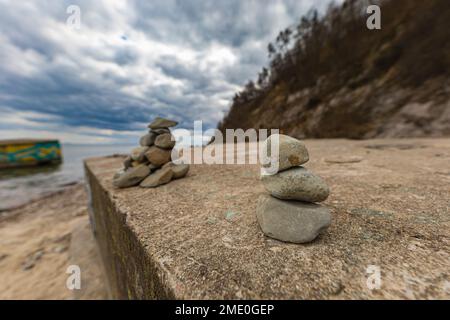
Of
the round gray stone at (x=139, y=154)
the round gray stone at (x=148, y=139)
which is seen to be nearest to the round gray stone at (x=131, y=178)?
the round gray stone at (x=139, y=154)

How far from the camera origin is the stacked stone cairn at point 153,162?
2.77 m

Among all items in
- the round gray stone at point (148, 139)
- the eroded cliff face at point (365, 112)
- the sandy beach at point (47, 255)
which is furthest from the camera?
the eroded cliff face at point (365, 112)

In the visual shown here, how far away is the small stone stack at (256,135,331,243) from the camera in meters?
1.19

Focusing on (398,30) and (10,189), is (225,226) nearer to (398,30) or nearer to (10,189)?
(398,30)

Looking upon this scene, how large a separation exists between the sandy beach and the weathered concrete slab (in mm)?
2513

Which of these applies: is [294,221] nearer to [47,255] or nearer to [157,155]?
[157,155]

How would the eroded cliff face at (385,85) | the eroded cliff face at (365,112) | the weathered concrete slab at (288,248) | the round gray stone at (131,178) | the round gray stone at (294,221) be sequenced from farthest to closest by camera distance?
the eroded cliff face at (385,85), the eroded cliff face at (365,112), the round gray stone at (131,178), the round gray stone at (294,221), the weathered concrete slab at (288,248)

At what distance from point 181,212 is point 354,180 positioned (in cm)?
225

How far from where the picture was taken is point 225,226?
1434 millimetres

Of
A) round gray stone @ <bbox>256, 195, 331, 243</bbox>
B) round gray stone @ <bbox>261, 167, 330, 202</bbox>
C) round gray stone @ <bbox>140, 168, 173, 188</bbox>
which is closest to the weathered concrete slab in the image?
round gray stone @ <bbox>256, 195, 331, 243</bbox>

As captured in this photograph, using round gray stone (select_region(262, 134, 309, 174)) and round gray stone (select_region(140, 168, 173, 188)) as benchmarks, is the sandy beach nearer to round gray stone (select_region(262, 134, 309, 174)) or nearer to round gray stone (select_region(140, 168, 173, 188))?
round gray stone (select_region(140, 168, 173, 188))

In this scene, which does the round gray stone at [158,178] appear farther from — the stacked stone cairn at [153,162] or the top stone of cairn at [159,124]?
the top stone of cairn at [159,124]
